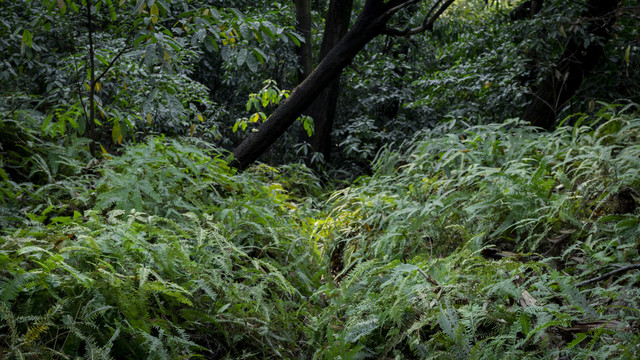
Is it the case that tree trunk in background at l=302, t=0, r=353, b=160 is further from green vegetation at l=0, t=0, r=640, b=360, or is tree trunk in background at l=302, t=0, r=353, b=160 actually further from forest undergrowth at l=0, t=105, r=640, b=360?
forest undergrowth at l=0, t=105, r=640, b=360

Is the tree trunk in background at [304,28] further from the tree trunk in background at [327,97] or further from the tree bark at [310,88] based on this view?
the tree bark at [310,88]

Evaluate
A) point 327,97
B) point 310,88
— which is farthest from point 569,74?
point 327,97

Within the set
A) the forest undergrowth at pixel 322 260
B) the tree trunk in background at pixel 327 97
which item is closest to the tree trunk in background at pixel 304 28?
the tree trunk in background at pixel 327 97

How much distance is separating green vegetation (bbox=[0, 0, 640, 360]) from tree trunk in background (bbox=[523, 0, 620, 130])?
6 cm

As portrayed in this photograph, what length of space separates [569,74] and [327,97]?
297 cm

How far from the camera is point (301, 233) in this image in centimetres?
335

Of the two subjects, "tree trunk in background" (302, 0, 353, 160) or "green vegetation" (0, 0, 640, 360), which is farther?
"tree trunk in background" (302, 0, 353, 160)

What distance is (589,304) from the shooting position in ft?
6.12

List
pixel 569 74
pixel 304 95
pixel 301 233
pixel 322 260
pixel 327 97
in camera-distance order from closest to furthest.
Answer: pixel 322 260 < pixel 301 233 < pixel 304 95 < pixel 569 74 < pixel 327 97

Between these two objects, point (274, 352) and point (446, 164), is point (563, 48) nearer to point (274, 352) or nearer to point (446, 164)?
point (446, 164)

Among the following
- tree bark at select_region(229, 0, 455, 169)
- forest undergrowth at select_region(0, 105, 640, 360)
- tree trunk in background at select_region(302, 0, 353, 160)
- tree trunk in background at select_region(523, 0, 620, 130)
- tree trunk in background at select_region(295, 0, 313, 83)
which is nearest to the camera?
forest undergrowth at select_region(0, 105, 640, 360)

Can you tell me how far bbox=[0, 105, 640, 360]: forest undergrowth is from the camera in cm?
165

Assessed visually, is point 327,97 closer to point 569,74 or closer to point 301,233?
point 569,74

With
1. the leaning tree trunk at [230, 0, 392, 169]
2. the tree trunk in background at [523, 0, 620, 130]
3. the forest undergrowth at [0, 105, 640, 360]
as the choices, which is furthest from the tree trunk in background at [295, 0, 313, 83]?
the forest undergrowth at [0, 105, 640, 360]
